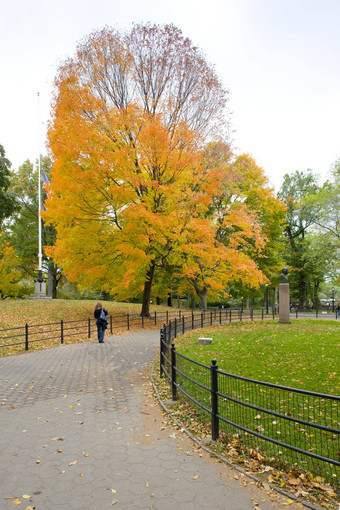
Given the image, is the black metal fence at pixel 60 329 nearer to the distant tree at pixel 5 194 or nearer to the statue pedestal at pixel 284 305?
the statue pedestal at pixel 284 305

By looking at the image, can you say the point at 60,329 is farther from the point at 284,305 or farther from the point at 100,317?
the point at 284,305

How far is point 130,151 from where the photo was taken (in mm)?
16812

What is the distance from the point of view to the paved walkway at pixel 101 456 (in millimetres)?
3732

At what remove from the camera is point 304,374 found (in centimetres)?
855

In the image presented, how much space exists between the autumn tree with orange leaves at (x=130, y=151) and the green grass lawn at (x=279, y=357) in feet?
20.2

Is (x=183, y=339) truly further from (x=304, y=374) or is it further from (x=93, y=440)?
(x=93, y=440)

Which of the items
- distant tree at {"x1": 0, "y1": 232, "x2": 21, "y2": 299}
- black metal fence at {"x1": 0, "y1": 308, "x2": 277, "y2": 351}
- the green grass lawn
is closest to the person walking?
black metal fence at {"x1": 0, "y1": 308, "x2": 277, "y2": 351}

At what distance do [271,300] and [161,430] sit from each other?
6302cm

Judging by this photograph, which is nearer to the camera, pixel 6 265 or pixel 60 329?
pixel 60 329

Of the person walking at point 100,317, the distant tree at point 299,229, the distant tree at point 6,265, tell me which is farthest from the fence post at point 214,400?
the distant tree at point 299,229

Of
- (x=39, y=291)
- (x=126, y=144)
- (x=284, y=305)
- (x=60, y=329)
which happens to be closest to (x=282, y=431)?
(x=60, y=329)

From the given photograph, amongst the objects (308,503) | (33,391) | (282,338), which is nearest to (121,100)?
(282,338)

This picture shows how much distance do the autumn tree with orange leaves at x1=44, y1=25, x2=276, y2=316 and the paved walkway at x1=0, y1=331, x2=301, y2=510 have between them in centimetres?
1027

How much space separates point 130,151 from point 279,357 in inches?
455
